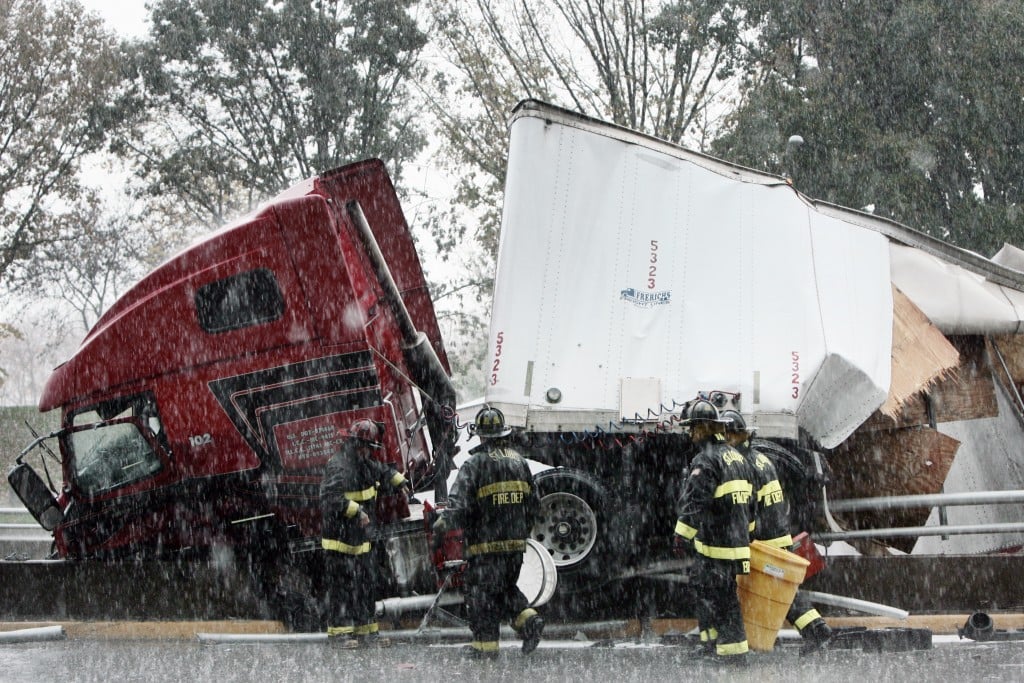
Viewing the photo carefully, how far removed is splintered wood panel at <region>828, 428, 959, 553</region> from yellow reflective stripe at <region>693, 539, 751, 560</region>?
2.48m

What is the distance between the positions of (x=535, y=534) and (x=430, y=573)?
3.05 feet

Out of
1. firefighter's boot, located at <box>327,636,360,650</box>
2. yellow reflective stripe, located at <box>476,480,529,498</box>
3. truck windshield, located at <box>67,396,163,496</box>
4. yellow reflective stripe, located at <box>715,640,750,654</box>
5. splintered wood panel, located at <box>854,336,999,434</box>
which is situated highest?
splintered wood panel, located at <box>854,336,999,434</box>

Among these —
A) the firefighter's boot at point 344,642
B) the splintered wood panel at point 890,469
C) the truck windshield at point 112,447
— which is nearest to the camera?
the firefighter's boot at point 344,642

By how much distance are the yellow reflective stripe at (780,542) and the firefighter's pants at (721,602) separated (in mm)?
401

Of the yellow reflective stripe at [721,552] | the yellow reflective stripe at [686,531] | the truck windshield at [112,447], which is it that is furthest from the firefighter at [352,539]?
the yellow reflective stripe at [721,552]

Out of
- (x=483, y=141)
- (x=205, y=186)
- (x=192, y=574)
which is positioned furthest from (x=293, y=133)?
(x=192, y=574)

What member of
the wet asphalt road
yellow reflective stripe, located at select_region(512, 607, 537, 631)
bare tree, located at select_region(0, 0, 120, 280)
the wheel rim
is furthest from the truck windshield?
bare tree, located at select_region(0, 0, 120, 280)

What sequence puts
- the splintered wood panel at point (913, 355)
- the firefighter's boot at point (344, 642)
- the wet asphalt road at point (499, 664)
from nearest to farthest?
the wet asphalt road at point (499, 664), the firefighter's boot at point (344, 642), the splintered wood panel at point (913, 355)

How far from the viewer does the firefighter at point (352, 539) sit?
791 centimetres

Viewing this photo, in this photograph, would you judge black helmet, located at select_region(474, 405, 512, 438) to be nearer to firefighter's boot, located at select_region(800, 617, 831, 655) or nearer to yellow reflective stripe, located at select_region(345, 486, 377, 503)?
yellow reflective stripe, located at select_region(345, 486, 377, 503)

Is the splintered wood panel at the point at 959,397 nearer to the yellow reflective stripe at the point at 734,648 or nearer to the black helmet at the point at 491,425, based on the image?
the yellow reflective stripe at the point at 734,648

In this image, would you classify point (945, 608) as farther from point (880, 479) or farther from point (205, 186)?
point (205, 186)

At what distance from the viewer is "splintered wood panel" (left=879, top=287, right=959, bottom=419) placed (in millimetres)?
8805

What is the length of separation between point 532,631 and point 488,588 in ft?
1.52
